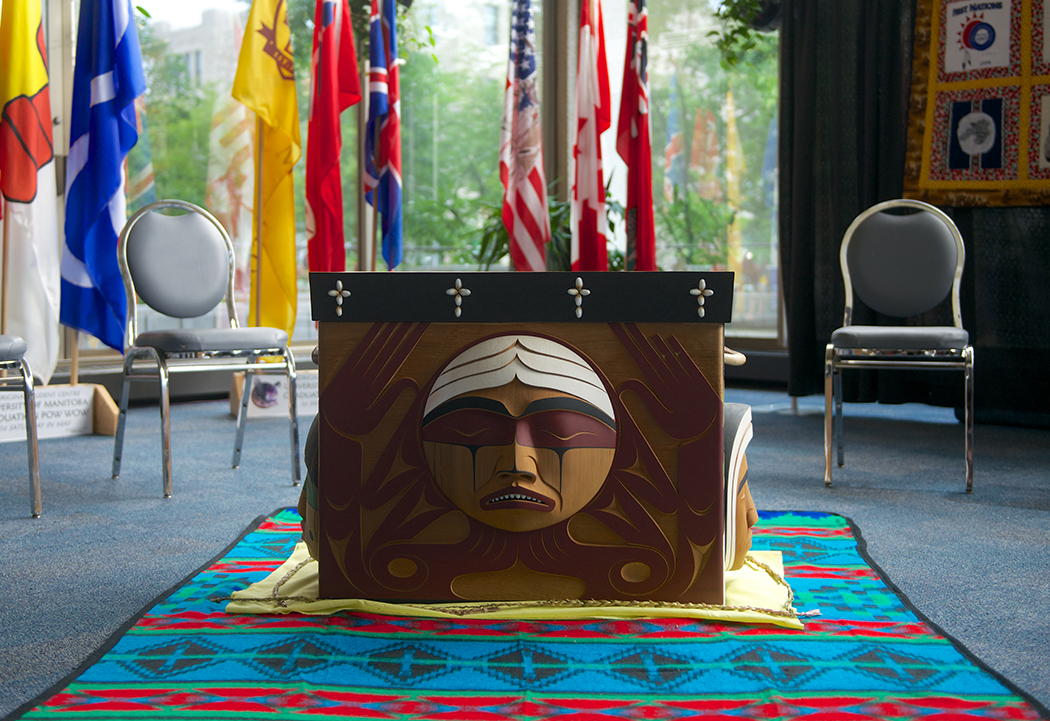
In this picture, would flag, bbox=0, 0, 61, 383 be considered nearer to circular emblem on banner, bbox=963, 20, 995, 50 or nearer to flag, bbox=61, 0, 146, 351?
flag, bbox=61, 0, 146, 351

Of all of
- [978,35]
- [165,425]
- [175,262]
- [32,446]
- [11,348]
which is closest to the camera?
[11,348]

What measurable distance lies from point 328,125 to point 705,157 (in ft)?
8.54

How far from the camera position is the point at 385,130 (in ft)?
13.3

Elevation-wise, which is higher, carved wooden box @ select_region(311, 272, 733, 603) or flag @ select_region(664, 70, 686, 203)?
flag @ select_region(664, 70, 686, 203)

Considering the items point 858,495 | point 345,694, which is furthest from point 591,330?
point 858,495

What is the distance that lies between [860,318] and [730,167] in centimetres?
168

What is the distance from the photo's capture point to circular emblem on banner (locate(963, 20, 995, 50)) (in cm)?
385

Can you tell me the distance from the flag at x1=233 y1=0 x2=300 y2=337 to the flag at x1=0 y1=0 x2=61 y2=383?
81 centimetres

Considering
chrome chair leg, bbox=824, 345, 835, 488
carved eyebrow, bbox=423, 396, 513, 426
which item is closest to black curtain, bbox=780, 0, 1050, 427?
chrome chair leg, bbox=824, 345, 835, 488

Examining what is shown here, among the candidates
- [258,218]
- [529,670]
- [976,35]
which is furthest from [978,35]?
[529,670]

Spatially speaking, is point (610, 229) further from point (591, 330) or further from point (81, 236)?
point (591, 330)

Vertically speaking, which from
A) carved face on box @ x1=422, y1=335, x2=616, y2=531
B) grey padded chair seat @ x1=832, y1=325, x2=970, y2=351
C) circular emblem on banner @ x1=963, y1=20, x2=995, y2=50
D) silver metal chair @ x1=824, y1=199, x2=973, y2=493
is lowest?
carved face on box @ x1=422, y1=335, x2=616, y2=531

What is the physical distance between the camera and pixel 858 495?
2543 millimetres

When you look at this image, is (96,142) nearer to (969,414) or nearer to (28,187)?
(28,187)
